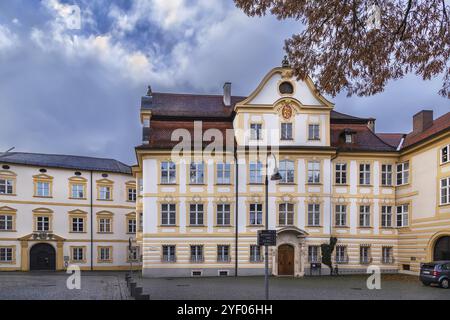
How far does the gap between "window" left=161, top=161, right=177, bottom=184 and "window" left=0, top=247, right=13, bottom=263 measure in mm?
22161

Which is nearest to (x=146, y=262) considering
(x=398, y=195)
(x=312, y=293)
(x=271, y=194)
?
(x=271, y=194)

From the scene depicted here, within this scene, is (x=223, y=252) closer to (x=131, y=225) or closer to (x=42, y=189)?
(x=131, y=225)

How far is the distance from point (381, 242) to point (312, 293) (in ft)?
51.9

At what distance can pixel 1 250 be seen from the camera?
49344 millimetres

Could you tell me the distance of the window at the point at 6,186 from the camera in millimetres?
49594

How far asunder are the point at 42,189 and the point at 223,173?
23.6 m

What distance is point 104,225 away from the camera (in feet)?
178

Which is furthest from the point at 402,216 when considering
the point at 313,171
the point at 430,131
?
the point at 313,171

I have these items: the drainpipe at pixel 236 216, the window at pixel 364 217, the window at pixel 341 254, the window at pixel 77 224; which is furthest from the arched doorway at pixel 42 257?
the window at pixel 364 217

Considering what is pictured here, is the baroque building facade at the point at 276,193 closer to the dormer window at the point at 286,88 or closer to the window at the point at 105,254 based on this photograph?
the dormer window at the point at 286,88

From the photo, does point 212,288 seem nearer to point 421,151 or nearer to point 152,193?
point 152,193

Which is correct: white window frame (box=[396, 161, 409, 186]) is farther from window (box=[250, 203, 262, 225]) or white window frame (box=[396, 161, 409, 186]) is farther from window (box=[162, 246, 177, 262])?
window (box=[162, 246, 177, 262])

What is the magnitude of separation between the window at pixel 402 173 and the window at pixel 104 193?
30.2 m

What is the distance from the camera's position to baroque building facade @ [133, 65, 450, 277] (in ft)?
117
